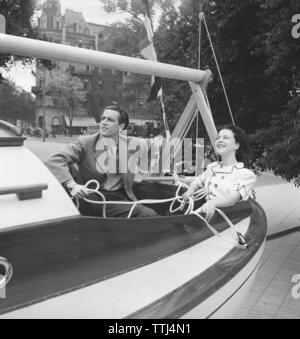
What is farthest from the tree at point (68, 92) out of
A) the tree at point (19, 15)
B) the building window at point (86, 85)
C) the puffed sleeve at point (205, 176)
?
the tree at point (19, 15)

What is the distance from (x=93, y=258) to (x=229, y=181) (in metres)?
1.38

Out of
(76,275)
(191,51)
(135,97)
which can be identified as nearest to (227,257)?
(76,275)

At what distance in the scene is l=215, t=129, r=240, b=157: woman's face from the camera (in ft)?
9.90

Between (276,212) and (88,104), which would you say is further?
(276,212)

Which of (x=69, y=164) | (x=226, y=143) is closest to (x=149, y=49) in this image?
(x=226, y=143)

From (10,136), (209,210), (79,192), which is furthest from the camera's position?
(209,210)

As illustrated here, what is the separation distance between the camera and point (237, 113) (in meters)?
5.17

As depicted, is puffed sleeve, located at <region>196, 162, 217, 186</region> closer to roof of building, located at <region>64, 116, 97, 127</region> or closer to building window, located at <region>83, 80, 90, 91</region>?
roof of building, located at <region>64, 116, 97, 127</region>

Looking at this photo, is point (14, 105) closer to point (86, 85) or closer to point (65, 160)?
point (65, 160)

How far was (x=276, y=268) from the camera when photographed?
4.72 metres

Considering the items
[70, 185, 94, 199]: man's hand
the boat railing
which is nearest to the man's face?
[70, 185, 94, 199]: man's hand

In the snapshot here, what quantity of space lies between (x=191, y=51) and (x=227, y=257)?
3.55 m

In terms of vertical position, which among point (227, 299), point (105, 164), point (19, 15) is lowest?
point (227, 299)

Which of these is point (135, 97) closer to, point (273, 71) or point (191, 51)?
point (273, 71)
